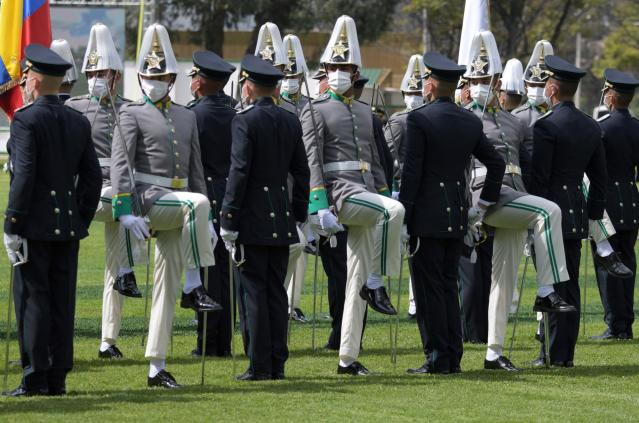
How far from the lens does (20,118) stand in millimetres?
9469

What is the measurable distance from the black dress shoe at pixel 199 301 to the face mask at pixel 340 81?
1902 millimetres

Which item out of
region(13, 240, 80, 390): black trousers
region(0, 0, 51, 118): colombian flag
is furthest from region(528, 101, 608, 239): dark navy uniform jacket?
region(0, 0, 51, 118): colombian flag

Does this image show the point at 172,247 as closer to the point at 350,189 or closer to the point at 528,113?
the point at 350,189

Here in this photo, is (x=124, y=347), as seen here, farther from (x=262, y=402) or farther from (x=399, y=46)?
(x=399, y=46)

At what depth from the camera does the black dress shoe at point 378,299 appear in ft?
35.1

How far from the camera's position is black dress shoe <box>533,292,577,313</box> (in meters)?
11.0

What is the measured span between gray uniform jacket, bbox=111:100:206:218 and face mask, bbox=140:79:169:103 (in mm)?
54

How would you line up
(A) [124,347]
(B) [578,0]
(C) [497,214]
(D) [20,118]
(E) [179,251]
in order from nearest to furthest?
1. (D) [20,118]
2. (E) [179,251]
3. (C) [497,214]
4. (A) [124,347]
5. (B) [578,0]

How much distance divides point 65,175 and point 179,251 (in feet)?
3.27

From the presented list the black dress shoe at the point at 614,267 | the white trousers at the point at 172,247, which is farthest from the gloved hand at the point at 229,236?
the black dress shoe at the point at 614,267

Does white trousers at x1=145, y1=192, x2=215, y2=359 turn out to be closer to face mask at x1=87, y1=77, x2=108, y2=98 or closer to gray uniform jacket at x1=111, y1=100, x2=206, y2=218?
gray uniform jacket at x1=111, y1=100, x2=206, y2=218

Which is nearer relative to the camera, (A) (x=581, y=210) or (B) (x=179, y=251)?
(B) (x=179, y=251)

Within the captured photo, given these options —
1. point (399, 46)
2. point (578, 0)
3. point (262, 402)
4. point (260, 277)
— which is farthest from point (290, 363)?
point (399, 46)

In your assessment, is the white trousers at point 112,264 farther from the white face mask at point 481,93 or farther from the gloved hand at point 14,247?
the white face mask at point 481,93
